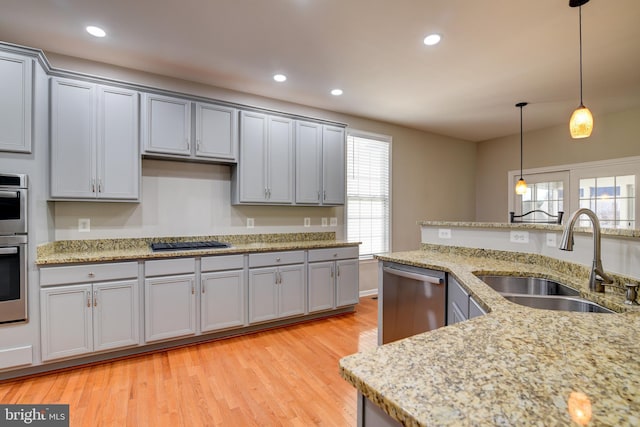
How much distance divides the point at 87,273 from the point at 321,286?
223 cm

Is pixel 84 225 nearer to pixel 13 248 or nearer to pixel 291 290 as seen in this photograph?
pixel 13 248

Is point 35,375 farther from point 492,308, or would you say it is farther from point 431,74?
point 431,74

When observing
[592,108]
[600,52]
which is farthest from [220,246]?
[592,108]

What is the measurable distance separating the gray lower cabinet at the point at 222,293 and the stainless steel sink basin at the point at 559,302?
2.36 meters

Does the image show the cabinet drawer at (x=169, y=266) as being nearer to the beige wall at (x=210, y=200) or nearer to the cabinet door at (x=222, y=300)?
the cabinet door at (x=222, y=300)

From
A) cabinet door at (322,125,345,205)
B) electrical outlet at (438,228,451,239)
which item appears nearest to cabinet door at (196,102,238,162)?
cabinet door at (322,125,345,205)

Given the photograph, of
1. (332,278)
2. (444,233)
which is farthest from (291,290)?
(444,233)

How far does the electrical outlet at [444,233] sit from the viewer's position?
286 centimetres

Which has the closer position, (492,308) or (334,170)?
(492,308)

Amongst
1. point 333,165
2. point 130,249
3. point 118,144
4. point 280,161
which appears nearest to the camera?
point 118,144

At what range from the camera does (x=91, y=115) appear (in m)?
2.72

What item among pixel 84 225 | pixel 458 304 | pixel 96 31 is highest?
pixel 96 31

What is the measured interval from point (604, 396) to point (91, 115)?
351 cm

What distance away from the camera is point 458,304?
1.89 metres
